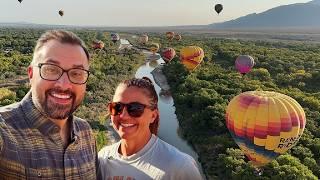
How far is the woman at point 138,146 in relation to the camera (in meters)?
4.08

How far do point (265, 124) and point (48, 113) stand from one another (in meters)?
14.0

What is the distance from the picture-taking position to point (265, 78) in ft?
142

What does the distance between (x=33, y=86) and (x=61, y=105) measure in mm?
294

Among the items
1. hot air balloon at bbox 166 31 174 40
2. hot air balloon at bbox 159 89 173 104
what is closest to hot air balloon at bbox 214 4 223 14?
hot air balloon at bbox 159 89 173 104

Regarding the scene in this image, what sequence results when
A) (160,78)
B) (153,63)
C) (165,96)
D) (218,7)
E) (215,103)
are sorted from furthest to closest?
(153,63), (218,7), (160,78), (165,96), (215,103)

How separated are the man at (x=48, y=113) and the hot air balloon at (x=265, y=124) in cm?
1364

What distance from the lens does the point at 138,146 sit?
4.39 metres

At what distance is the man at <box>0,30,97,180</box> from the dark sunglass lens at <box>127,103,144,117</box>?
62cm

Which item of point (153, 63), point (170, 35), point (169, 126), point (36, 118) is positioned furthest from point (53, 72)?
point (170, 35)

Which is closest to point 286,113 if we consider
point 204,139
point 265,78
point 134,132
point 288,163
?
point 288,163

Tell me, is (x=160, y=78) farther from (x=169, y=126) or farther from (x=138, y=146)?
(x=138, y=146)

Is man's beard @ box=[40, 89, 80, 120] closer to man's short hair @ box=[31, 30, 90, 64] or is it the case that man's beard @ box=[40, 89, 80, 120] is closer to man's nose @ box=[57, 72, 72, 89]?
man's nose @ box=[57, 72, 72, 89]

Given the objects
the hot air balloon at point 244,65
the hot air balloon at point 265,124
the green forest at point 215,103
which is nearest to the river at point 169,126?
the green forest at point 215,103

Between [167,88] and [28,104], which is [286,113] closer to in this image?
[28,104]
